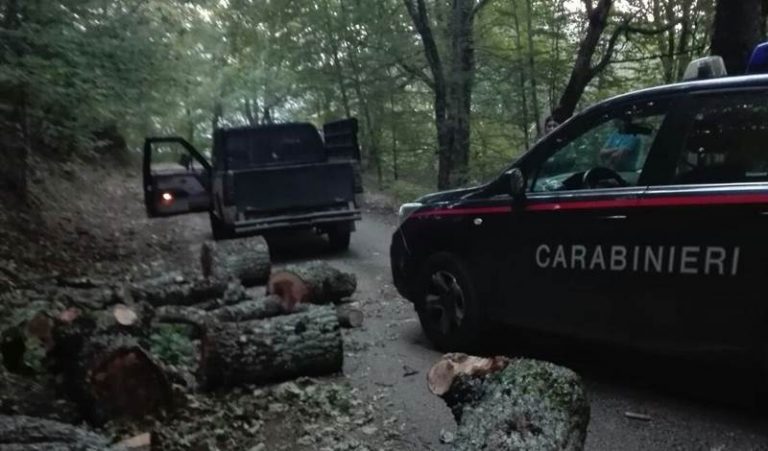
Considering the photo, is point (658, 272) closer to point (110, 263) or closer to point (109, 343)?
point (109, 343)

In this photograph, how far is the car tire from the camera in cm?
576

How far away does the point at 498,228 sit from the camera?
545 cm

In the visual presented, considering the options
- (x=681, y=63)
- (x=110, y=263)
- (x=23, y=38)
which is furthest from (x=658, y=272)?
(x=681, y=63)

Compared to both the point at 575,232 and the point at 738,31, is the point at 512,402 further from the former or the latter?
the point at 738,31

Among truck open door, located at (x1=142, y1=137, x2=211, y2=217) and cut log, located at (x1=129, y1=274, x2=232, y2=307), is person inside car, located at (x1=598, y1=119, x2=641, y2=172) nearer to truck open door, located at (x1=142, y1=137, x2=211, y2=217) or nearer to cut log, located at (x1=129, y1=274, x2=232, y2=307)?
cut log, located at (x1=129, y1=274, x2=232, y2=307)

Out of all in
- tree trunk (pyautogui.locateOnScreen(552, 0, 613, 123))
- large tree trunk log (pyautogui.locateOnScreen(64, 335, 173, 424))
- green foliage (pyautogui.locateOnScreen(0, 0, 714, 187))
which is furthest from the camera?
tree trunk (pyautogui.locateOnScreen(552, 0, 613, 123))

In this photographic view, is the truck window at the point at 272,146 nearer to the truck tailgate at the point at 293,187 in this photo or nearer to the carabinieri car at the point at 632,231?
the truck tailgate at the point at 293,187

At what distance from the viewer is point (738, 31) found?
790cm

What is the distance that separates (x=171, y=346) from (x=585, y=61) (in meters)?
8.19

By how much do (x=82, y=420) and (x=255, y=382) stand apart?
49.3 inches

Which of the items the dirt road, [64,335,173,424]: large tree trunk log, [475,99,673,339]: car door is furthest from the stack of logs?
[475,99,673,339]: car door

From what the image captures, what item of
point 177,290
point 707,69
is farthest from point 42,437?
point 707,69

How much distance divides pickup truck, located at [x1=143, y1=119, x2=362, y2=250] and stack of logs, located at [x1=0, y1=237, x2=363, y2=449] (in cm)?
364

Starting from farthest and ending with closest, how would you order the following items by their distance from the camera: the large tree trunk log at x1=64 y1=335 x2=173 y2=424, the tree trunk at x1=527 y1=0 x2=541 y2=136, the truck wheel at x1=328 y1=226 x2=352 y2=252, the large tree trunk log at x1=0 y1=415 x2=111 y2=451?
the tree trunk at x1=527 y1=0 x2=541 y2=136
the truck wheel at x1=328 y1=226 x2=352 y2=252
the large tree trunk log at x1=64 y1=335 x2=173 y2=424
the large tree trunk log at x1=0 y1=415 x2=111 y2=451
